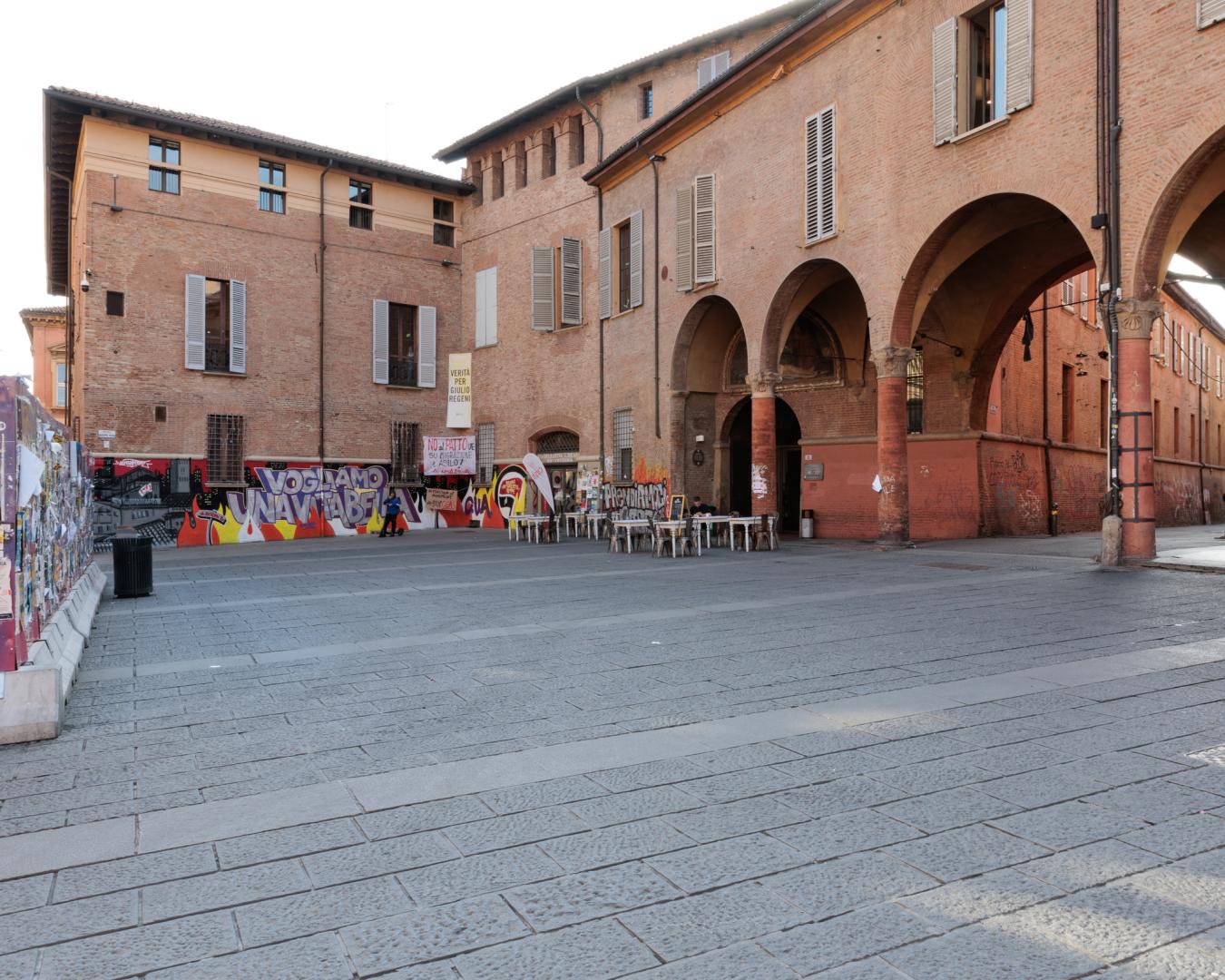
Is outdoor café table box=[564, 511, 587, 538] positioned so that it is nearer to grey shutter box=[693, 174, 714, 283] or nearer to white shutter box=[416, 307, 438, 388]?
grey shutter box=[693, 174, 714, 283]

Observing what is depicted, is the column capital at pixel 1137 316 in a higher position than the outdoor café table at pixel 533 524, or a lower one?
higher

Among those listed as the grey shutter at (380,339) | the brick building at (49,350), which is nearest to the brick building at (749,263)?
the grey shutter at (380,339)

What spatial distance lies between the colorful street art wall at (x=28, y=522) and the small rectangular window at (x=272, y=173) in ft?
65.7

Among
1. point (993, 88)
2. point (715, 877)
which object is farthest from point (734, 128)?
point (715, 877)

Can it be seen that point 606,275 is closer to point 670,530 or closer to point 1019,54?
point 670,530

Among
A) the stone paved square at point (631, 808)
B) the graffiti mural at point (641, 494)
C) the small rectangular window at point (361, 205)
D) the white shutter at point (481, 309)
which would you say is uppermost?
the small rectangular window at point (361, 205)

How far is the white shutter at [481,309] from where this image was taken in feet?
94.9

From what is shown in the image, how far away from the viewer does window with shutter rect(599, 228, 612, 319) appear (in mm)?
24594

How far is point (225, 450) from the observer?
2512cm

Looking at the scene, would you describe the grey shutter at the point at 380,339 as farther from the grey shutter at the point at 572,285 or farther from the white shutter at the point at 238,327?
the grey shutter at the point at 572,285

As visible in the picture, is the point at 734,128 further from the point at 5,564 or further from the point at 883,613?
the point at 5,564

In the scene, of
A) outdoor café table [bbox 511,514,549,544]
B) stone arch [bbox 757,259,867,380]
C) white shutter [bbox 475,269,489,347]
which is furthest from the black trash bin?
white shutter [bbox 475,269,489,347]

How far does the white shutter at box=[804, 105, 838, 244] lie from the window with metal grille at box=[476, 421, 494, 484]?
46.2ft

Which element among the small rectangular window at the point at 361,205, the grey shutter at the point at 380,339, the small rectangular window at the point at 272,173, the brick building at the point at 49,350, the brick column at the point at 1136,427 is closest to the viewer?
the brick column at the point at 1136,427
